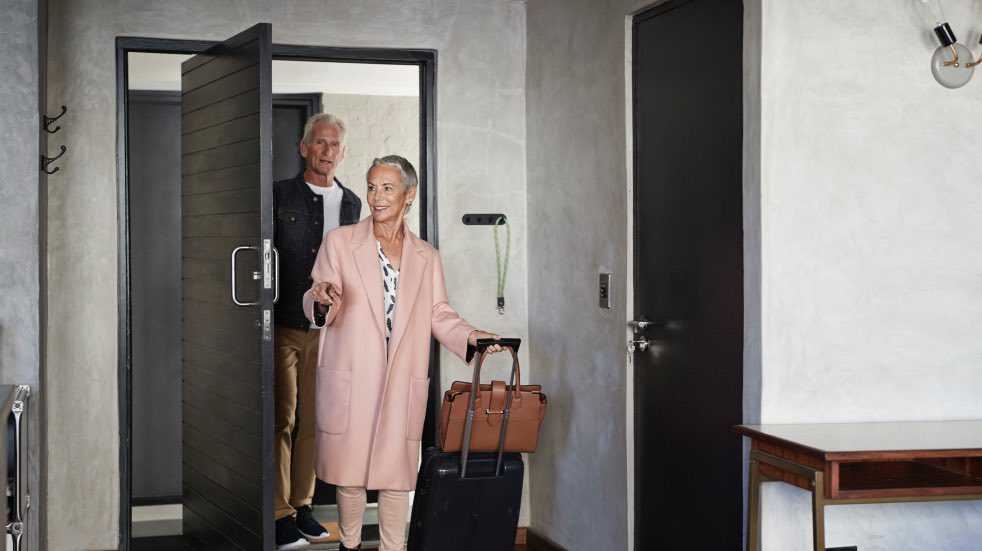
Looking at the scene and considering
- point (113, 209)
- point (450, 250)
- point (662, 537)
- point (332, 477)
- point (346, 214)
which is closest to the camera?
point (662, 537)

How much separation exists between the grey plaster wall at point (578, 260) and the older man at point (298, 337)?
111cm

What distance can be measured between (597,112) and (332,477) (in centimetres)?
189

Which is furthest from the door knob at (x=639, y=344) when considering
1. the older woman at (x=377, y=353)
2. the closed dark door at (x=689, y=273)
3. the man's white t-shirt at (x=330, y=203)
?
the man's white t-shirt at (x=330, y=203)

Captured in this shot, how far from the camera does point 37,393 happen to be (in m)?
4.35

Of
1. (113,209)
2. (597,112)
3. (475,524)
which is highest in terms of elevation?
(597,112)

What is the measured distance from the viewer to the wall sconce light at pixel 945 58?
3.46 m

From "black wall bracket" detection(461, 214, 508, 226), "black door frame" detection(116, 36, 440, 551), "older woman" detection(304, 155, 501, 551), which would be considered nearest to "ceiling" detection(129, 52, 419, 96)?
"black door frame" detection(116, 36, 440, 551)

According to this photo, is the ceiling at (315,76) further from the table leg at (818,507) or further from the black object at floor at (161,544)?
the table leg at (818,507)

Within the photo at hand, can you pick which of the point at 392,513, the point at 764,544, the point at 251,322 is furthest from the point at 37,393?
the point at 764,544

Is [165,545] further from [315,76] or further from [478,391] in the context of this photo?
[315,76]

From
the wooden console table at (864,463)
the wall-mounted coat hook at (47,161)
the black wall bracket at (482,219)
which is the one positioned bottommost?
the wooden console table at (864,463)

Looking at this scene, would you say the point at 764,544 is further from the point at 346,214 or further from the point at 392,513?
the point at 346,214

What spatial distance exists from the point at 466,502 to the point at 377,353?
70cm

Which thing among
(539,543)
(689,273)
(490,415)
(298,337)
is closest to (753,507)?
(689,273)
